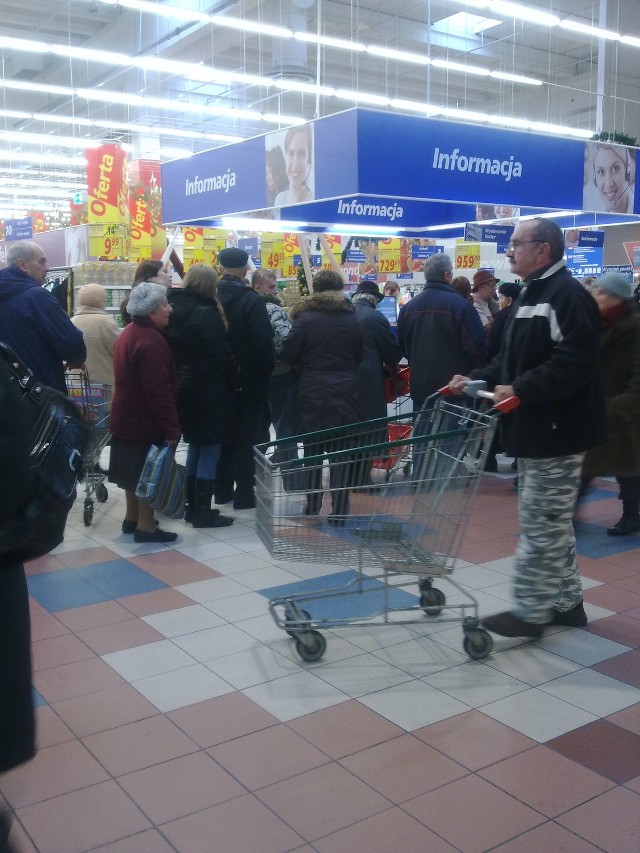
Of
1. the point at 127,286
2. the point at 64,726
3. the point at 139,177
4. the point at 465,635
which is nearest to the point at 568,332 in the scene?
the point at 465,635

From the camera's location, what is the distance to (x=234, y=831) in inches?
89.3

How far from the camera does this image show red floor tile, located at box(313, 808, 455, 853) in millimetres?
2188

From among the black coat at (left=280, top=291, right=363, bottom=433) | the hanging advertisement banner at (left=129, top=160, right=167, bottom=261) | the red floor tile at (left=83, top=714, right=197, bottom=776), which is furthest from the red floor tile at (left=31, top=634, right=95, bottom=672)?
the hanging advertisement banner at (left=129, top=160, right=167, bottom=261)

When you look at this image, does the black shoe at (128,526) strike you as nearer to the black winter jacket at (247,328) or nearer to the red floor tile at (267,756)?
the black winter jacket at (247,328)

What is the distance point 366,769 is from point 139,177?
33.2ft

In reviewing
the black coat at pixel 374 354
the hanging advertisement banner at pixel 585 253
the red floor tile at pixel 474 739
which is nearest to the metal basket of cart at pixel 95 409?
the black coat at pixel 374 354

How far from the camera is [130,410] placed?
4.93 m

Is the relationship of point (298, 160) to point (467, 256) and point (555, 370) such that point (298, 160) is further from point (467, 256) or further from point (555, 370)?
point (467, 256)

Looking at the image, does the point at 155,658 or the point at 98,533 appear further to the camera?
the point at 98,533

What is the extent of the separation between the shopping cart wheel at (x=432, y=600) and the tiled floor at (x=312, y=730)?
0.23 ft

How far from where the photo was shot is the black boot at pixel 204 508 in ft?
17.3

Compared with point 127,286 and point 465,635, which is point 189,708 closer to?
point 465,635

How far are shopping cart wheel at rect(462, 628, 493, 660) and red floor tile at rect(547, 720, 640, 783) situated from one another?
22.3 inches

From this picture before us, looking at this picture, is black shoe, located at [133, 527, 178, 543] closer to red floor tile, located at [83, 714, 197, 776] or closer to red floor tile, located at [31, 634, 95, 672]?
red floor tile, located at [31, 634, 95, 672]
